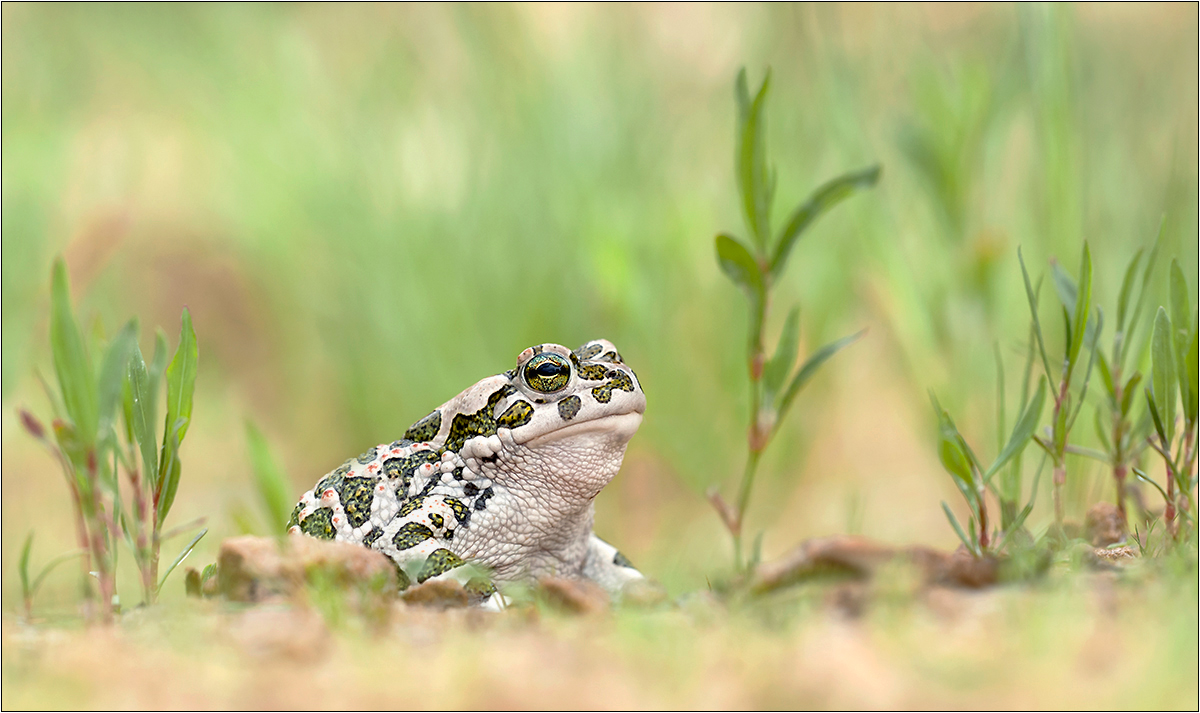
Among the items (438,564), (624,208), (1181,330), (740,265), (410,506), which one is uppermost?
(624,208)

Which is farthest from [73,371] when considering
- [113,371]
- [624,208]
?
[624,208]

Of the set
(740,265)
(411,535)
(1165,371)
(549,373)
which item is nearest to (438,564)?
(411,535)

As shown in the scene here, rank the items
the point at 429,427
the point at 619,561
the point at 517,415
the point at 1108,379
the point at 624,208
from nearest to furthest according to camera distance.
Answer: the point at 1108,379, the point at 517,415, the point at 429,427, the point at 619,561, the point at 624,208

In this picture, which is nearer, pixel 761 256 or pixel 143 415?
pixel 143 415

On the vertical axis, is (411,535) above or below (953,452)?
below

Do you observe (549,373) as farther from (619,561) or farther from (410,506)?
(619,561)

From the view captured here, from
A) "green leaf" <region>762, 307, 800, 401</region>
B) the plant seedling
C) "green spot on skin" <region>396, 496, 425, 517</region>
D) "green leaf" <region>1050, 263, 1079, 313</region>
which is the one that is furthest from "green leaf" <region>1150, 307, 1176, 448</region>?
"green spot on skin" <region>396, 496, 425, 517</region>

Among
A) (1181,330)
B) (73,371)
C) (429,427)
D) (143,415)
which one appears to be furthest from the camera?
(429,427)
